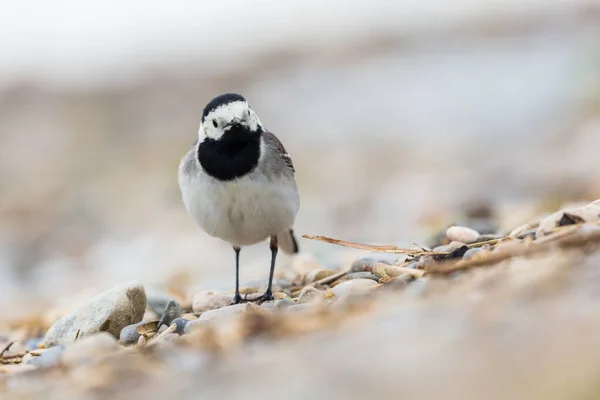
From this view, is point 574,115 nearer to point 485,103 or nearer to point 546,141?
point 546,141

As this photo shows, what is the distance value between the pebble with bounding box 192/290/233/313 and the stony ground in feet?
3.61

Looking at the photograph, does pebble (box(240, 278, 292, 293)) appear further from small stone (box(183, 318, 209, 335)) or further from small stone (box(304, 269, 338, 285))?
small stone (box(183, 318, 209, 335))

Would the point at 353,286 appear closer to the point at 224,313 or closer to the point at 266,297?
the point at 224,313

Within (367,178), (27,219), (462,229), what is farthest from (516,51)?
(462,229)

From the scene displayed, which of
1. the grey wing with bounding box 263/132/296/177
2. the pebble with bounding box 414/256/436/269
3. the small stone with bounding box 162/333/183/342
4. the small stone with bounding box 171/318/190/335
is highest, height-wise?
the grey wing with bounding box 263/132/296/177

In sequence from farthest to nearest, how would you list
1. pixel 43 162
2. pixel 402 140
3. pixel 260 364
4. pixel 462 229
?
pixel 43 162
pixel 402 140
pixel 462 229
pixel 260 364

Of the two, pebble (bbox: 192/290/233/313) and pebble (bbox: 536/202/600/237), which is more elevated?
pebble (bbox: 536/202/600/237)

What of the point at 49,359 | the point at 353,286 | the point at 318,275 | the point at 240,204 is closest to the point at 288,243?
the point at 318,275

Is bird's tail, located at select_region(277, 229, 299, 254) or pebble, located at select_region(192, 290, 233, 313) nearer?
pebble, located at select_region(192, 290, 233, 313)

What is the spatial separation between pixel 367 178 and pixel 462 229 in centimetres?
737

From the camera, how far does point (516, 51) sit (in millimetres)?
17641

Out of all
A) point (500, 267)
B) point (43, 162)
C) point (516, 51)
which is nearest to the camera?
point (500, 267)

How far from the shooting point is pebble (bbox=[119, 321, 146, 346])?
4703 millimetres

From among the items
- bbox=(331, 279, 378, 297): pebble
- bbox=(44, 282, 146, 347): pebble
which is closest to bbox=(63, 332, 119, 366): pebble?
bbox=(44, 282, 146, 347): pebble
